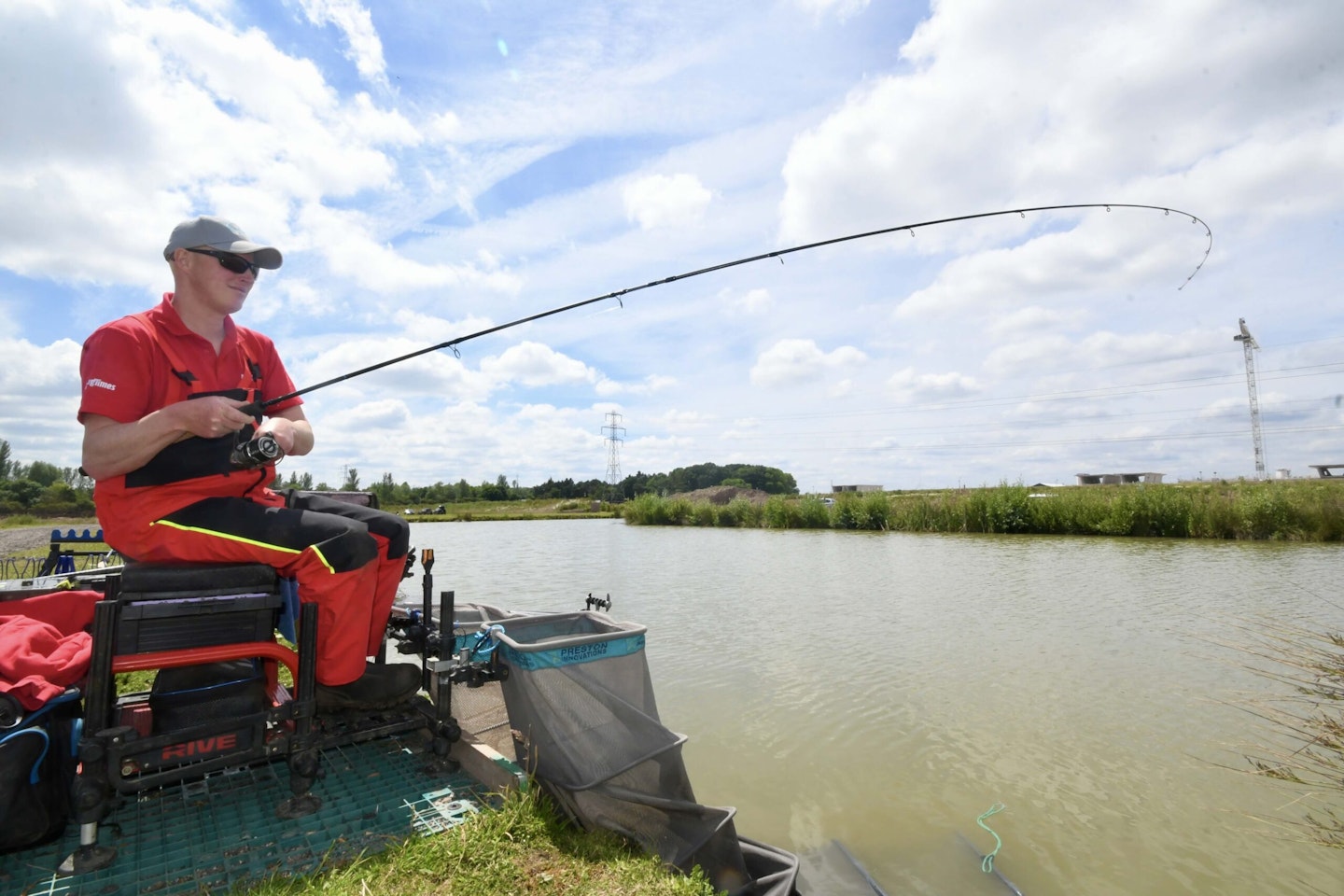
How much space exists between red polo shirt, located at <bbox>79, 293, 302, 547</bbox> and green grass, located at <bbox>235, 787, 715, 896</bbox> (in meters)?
1.34

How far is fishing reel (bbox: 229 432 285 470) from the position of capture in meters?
2.55

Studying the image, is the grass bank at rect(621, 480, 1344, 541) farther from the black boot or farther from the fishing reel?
the fishing reel

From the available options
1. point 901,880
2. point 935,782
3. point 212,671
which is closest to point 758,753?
point 935,782

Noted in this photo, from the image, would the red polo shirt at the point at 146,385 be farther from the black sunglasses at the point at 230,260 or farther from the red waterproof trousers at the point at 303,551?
the black sunglasses at the point at 230,260

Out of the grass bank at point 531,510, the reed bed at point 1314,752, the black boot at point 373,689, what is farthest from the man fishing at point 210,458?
the grass bank at point 531,510

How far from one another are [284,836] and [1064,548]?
1907 centimetres

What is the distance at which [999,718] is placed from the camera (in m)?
5.74

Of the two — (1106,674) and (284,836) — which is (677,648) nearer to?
(1106,674)

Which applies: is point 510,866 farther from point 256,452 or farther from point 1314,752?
point 1314,752

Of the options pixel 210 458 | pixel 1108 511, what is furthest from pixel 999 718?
pixel 1108 511

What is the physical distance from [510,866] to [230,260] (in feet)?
8.33

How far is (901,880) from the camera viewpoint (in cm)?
361

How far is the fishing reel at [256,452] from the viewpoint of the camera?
8.36 feet

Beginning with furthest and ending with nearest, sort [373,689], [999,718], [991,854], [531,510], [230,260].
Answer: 1. [531,510]
2. [999,718]
3. [991,854]
4. [373,689]
5. [230,260]
